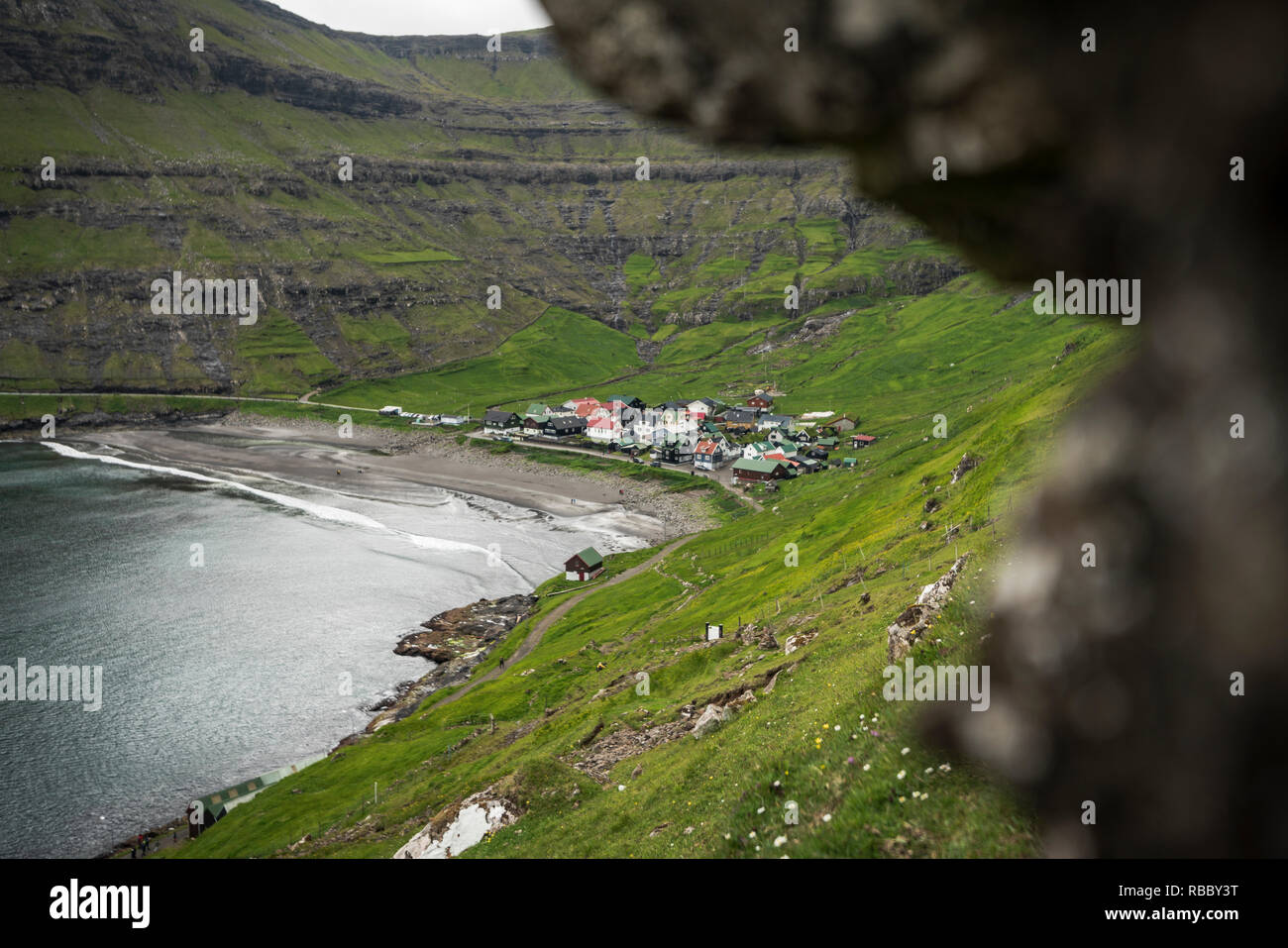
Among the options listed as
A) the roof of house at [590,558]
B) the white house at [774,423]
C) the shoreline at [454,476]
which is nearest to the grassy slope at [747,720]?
the roof of house at [590,558]

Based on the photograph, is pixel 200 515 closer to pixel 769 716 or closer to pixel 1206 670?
pixel 769 716

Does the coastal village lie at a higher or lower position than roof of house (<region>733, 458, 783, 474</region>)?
higher

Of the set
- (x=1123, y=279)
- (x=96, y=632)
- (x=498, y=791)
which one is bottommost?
(x=96, y=632)

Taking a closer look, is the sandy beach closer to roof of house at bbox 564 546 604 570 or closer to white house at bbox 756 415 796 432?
roof of house at bbox 564 546 604 570

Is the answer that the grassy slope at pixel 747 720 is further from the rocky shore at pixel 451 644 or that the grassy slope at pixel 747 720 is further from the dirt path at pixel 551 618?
the rocky shore at pixel 451 644

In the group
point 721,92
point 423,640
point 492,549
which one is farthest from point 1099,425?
point 492,549

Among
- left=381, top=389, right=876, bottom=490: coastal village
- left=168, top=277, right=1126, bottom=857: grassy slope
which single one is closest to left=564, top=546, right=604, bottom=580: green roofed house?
left=168, top=277, right=1126, bottom=857: grassy slope
